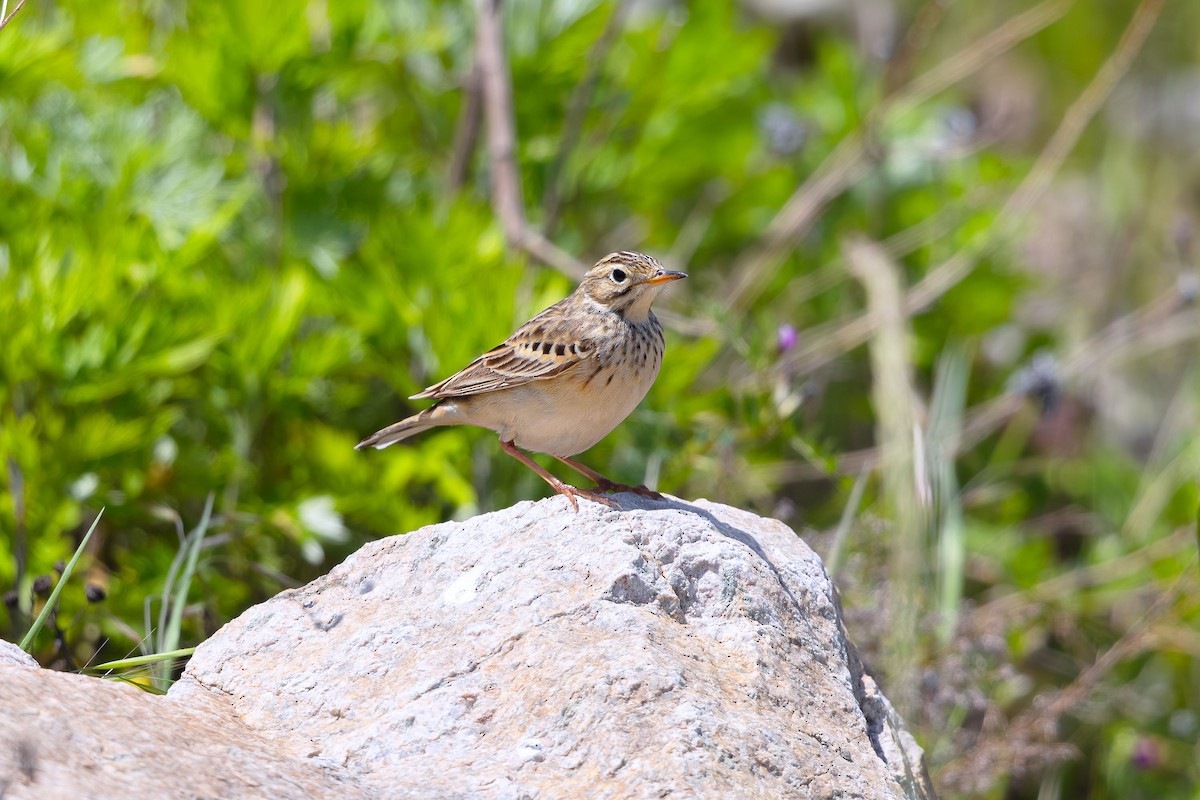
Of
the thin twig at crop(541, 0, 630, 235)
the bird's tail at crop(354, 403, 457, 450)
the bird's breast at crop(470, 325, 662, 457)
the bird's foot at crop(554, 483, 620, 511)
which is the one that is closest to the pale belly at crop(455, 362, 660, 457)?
the bird's breast at crop(470, 325, 662, 457)

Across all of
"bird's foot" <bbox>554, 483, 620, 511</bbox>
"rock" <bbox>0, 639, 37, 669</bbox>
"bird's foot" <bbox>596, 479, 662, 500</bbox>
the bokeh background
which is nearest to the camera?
"rock" <bbox>0, 639, 37, 669</bbox>

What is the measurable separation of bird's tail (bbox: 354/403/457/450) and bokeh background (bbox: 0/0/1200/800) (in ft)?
2.12

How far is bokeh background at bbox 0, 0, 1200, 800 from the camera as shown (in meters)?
5.31

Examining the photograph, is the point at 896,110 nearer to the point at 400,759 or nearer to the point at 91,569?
the point at 91,569

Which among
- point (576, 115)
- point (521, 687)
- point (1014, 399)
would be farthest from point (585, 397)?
point (576, 115)

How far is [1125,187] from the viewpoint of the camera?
1168 centimetres

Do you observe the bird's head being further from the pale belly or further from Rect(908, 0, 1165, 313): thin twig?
Rect(908, 0, 1165, 313): thin twig

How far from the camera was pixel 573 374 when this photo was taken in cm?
441

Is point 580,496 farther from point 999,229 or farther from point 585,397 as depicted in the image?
point 999,229

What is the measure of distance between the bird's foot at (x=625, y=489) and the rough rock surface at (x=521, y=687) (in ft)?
0.26

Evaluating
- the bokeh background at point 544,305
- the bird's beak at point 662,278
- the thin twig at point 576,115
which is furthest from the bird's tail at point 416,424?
the thin twig at point 576,115

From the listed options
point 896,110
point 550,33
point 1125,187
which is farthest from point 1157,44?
point 550,33

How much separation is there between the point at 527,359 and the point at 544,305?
1.71 meters

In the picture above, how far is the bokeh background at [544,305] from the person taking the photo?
5.31m
